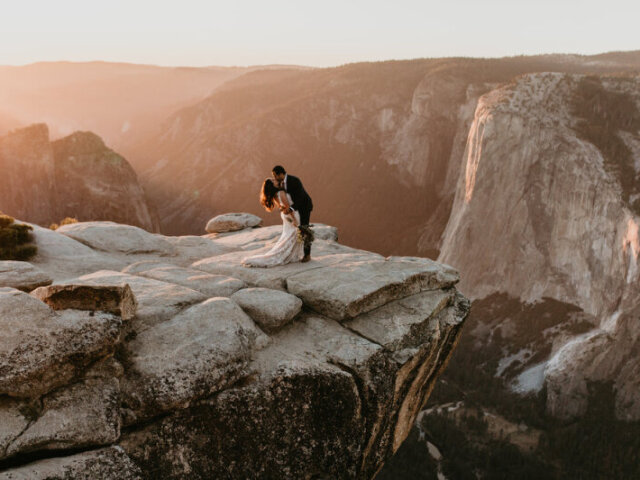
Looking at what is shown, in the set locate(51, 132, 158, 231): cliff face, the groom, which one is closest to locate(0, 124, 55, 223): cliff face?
locate(51, 132, 158, 231): cliff face

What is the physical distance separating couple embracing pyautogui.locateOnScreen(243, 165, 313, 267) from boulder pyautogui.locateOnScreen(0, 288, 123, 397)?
548cm

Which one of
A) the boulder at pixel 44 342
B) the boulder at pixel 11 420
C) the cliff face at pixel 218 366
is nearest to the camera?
the boulder at pixel 11 420

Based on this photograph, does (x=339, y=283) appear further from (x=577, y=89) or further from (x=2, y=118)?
(x=2, y=118)

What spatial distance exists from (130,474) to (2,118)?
396 feet

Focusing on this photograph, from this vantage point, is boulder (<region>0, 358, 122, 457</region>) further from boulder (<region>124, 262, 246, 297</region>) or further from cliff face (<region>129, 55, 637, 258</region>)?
cliff face (<region>129, 55, 637, 258</region>)

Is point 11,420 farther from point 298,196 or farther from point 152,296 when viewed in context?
point 298,196

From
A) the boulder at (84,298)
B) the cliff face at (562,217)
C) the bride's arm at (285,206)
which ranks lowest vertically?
the cliff face at (562,217)

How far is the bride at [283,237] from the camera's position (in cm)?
1251

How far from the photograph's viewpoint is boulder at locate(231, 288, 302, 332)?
32.8 ft

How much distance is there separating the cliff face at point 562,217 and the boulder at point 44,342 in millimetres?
38139

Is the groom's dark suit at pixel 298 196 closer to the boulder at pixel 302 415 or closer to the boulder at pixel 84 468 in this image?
the boulder at pixel 302 415

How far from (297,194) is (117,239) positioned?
583 cm

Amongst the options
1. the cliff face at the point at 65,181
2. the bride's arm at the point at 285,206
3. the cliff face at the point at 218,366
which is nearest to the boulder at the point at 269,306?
the cliff face at the point at 218,366

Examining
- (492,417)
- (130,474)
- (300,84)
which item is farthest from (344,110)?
(130,474)
